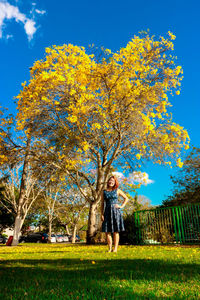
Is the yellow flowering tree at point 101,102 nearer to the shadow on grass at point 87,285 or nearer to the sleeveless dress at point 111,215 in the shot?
the sleeveless dress at point 111,215

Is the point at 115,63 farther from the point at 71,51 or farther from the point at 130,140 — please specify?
the point at 130,140

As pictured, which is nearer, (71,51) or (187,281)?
(187,281)

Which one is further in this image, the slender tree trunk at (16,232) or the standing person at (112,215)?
the slender tree trunk at (16,232)

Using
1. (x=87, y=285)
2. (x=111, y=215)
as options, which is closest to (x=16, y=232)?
(x=111, y=215)

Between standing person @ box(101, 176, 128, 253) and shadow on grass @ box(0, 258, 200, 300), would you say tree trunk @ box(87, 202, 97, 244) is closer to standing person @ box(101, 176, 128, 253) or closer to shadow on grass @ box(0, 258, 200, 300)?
standing person @ box(101, 176, 128, 253)

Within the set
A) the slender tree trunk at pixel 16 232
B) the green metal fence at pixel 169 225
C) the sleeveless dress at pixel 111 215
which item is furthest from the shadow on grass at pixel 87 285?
the slender tree trunk at pixel 16 232

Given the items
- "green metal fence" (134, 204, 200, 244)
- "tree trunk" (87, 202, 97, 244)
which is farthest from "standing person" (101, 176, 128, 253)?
"tree trunk" (87, 202, 97, 244)

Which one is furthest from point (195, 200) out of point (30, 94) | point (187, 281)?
point (187, 281)

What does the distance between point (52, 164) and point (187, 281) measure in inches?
480

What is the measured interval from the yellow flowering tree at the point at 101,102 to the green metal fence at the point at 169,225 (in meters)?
2.83

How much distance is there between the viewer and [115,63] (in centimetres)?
1323

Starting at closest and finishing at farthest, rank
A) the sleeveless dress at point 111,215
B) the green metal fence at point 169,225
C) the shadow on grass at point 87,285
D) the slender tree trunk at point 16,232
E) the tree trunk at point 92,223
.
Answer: the shadow on grass at point 87,285 < the sleeveless dress at point 111,215 < the green metal fence at point 169,225 < the tree trunk at point 92,223 < the slender tree trunk at point 16,232

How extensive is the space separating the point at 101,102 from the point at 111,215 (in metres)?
7.74

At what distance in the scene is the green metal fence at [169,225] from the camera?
1200 cm
